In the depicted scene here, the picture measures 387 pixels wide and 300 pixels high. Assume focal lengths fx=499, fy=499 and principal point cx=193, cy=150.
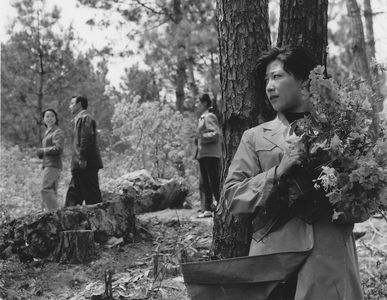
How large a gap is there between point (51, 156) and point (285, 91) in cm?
486

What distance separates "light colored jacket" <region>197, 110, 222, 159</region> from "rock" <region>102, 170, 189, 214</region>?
Result: 1.51 m

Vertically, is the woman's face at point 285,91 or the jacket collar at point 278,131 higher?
the woman's face at point 285,91

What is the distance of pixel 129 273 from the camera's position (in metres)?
4.29

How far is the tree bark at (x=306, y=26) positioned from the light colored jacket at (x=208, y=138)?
3.49 meters

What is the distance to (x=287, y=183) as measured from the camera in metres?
1.89

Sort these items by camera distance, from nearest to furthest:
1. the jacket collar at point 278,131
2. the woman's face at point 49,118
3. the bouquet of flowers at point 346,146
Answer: the bouquet of flowers at point 346,146 → the jacket collar at point 278,131 → the woman's face at point 49,118

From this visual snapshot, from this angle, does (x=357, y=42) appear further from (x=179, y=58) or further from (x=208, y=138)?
(x=179, y=58)

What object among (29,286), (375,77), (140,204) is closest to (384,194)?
(375,77)

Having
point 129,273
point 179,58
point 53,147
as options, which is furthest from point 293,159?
point 179,58

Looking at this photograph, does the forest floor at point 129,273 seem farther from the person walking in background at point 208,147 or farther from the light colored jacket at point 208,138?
the light colored jacket at point 208,138

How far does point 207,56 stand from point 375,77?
11536 millimetres

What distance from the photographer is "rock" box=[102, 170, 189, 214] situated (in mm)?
7660

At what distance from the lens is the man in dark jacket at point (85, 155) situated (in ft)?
→ 19.6

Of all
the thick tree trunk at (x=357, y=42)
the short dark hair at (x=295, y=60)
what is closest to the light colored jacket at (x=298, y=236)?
the short dark hair at (x=295, y=60)
